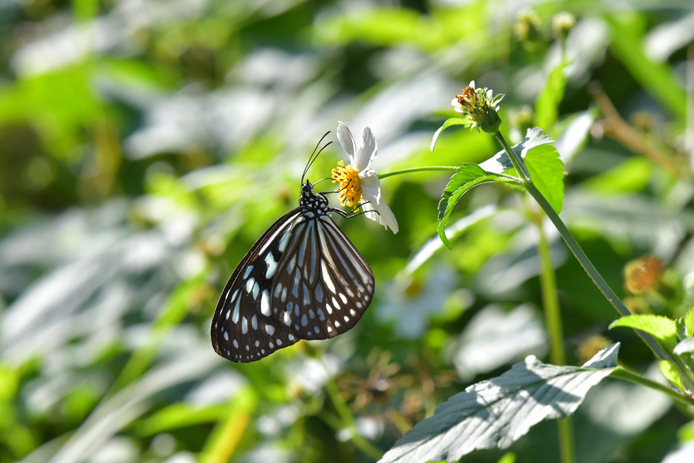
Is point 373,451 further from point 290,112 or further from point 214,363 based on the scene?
point 290,112

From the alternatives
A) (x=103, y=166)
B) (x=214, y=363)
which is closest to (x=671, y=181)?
(x=214, y=363)

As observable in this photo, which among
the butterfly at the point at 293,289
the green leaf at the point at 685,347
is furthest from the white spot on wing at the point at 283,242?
the green leaf at the point at 685,347

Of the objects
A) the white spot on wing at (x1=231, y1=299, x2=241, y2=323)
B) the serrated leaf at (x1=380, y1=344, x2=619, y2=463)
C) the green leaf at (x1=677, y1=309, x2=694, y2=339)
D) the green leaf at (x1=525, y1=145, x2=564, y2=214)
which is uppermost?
the white spot on wing at (x1=231, y1=299, x2=241, y2=323)

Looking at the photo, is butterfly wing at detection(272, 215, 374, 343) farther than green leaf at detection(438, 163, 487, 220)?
Yes

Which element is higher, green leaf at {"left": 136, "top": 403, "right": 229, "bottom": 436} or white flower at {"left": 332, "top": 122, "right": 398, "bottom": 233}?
white flower at {"left": 332, "top": 122, "right": 398, "bottom": 233}

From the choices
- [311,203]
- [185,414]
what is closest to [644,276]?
[311,203]

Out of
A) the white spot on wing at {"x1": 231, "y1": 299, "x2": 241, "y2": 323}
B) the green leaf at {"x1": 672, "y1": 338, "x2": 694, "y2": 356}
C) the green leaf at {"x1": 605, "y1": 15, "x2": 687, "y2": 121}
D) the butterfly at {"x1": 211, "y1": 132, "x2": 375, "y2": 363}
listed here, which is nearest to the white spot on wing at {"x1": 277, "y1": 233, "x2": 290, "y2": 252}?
the butterfly at {"x1": 211, "y1": 132, "x2": 375, "y2": 363}

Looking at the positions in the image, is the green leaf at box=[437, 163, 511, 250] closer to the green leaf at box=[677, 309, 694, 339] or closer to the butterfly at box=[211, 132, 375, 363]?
the green leaf at box=[677, 309, 694, 339]
